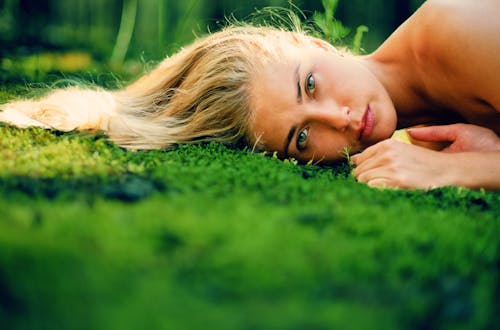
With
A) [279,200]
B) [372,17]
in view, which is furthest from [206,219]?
[372,17]

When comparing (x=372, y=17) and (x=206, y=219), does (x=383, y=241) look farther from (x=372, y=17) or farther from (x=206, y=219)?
(x=372, y=17)

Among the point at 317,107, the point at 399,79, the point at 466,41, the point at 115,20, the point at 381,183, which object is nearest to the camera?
the point at 381,183

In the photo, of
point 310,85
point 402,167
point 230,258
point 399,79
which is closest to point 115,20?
point 399,79

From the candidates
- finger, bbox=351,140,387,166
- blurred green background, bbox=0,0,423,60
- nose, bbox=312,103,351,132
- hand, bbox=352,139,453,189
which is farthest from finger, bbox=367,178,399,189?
blurred green background, bbox=0,0,423,60

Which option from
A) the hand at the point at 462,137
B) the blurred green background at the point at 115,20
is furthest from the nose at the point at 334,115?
the blurred green background at the point at 115,20

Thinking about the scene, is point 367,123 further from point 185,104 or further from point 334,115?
point 185,104

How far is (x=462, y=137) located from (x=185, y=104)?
137cm

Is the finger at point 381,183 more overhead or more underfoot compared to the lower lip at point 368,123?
more underfoot

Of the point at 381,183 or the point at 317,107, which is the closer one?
the point at 381,183

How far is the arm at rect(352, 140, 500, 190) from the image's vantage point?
2.06 meters

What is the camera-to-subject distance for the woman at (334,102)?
7.34ft

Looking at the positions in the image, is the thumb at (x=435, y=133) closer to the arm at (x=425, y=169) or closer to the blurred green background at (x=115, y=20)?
the arm at (x=425, y=169)

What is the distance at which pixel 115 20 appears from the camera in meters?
7.59

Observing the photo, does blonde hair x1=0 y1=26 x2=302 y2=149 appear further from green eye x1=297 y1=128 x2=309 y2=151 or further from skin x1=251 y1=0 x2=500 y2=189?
green eye x1=297 y1=128 x2=309 y2=151
